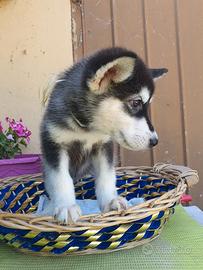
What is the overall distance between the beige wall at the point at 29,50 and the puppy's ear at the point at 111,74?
4.73 feet

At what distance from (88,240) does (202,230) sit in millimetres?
521

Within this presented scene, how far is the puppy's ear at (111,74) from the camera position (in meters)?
1.52

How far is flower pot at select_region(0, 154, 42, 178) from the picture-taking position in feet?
7.79

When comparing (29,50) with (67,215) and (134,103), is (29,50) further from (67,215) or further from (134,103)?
(67,215)

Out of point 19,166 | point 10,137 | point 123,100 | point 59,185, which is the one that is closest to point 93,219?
point 59,185

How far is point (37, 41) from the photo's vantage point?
3.07m

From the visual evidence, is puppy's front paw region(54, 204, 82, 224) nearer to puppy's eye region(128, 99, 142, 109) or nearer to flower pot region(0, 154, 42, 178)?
puppy's eye region(128, 99, 142, 109)

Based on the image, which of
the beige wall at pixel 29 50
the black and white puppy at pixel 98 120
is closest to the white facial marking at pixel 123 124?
the black and white puppy at pixel 98 120

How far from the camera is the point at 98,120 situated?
5.53 ft

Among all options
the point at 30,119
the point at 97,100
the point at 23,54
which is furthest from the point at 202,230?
the point at 23,54

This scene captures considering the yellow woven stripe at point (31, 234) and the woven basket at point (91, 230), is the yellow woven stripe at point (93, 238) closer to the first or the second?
the woven basket at point (91, 230)

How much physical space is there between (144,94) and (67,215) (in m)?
0.62

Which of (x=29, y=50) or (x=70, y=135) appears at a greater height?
(x=29, y=50)

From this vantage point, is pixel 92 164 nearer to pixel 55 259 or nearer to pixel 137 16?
pixel 55 259
